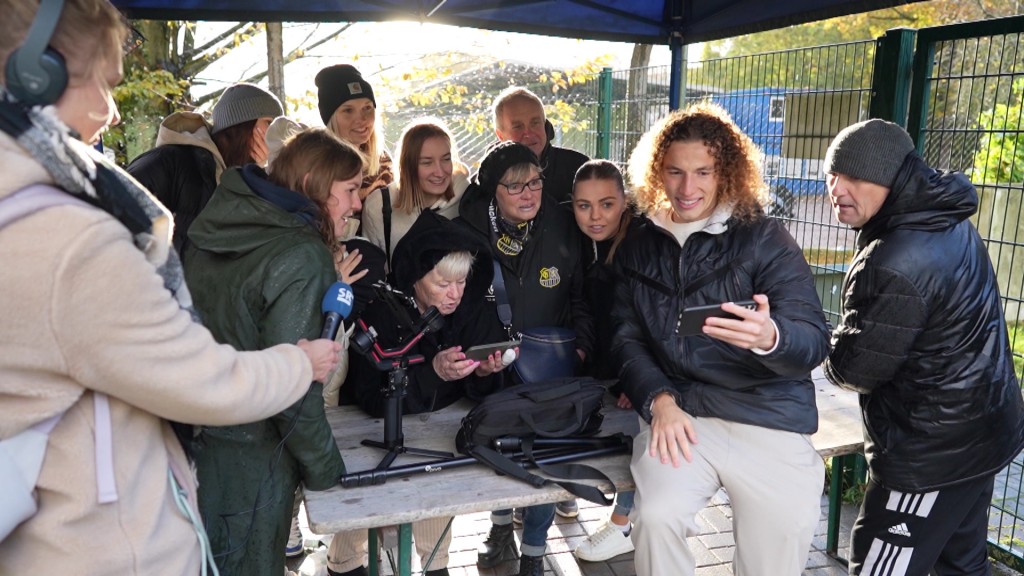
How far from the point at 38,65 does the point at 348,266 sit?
1.68 m

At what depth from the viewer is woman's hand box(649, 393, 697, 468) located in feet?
8.57

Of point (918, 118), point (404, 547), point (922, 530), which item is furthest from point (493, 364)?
point (918, 118)

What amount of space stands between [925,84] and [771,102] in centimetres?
136

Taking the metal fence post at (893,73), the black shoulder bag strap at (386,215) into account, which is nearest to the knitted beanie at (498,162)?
the black shoulder bag strap at (386,215)

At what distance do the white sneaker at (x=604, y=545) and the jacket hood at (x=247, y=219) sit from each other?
221 centimetres

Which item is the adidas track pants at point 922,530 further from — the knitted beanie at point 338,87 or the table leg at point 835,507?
the knitted beanie at point 338,87

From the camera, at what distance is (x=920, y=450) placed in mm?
2580

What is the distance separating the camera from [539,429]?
2.73 metres

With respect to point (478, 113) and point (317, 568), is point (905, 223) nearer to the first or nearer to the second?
point (317, 568)

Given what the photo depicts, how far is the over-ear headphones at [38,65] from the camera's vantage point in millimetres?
1217

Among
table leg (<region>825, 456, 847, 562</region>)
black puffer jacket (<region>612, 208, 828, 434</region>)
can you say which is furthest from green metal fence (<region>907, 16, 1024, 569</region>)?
black puffer jacket (<region>612, 208, 828, 434</region>)

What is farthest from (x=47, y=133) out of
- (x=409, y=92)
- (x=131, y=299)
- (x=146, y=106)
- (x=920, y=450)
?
(x=409, y=92)

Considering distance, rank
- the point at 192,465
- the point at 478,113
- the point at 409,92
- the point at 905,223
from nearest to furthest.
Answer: the point at 192,465 < the point at 905,223 < the point at 409,92 < the point at 478,113

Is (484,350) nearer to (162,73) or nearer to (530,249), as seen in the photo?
(530,249)
